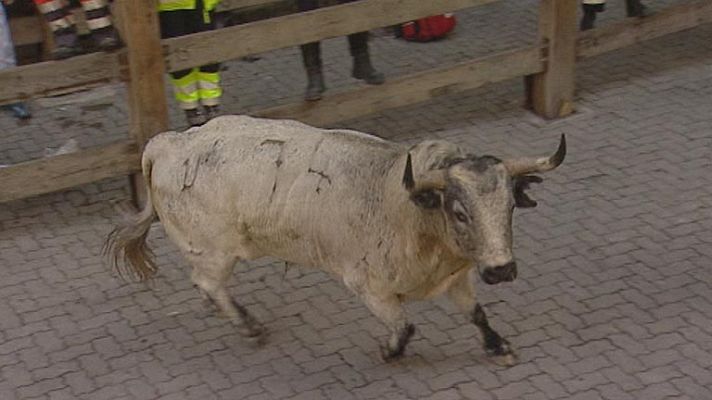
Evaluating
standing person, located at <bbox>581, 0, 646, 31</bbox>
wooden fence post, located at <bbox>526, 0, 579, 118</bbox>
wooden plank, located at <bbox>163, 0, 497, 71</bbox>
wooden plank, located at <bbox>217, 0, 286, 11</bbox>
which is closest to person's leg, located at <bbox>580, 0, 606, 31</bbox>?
standing person, located at <bbox>581, 0, 646, 31</bbox>

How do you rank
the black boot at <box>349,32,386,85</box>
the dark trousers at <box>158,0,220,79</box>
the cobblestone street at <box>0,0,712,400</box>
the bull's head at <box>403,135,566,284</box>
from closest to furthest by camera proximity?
the bull's head at <box>403,135,566,284</box> → the cobblestone street at <box>0,0,712,400</box> → the dark trousers at <box>158,0,220,79</box> → the black boot at <box>349,32,386,85</box>

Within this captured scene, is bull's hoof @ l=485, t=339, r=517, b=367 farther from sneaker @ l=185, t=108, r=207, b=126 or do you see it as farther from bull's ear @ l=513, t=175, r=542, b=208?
sneaker @ l=185, t=108, r=207, b=126

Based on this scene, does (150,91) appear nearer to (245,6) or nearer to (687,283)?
(245,6)

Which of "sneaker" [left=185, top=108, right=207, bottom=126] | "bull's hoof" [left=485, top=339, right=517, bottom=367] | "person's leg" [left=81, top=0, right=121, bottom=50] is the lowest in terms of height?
"bull's hoof" [left=485, top=339, right=517, bottom=367]

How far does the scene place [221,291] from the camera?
5801 mm

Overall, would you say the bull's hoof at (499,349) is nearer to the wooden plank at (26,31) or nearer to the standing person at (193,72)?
the standing person at (193,72)

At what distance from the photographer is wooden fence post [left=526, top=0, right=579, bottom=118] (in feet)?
26.1

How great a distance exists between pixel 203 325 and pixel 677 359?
7.53 ft

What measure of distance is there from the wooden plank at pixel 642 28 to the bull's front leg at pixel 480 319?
3074 millimetres

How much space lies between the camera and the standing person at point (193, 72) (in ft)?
23.4

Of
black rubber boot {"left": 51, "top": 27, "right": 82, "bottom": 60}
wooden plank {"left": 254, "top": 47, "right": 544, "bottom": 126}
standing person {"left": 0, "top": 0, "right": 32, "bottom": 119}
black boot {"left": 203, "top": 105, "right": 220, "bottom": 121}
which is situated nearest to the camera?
black rubber boot {"left": 51, "top": 27, "right": 82, "bottom": 60}

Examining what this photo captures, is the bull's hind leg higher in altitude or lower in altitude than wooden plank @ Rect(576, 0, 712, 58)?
lower

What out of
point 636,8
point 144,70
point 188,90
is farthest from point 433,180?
point 636,8

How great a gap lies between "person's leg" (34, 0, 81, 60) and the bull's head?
2.89 meters
